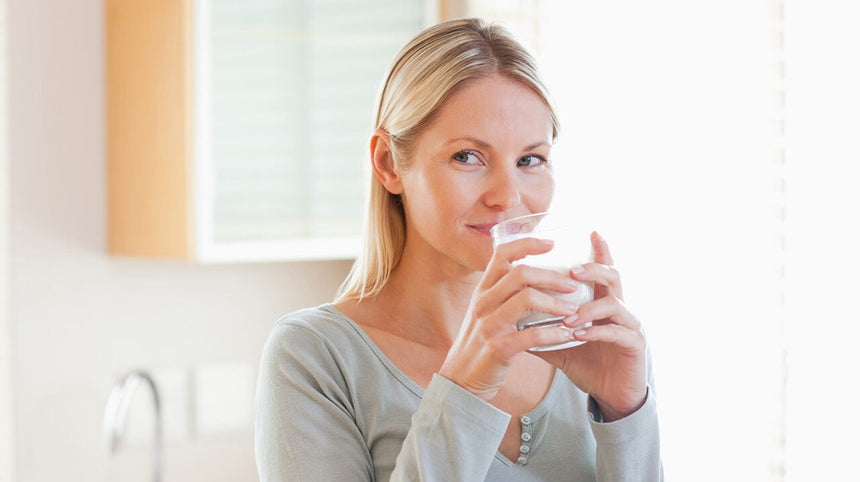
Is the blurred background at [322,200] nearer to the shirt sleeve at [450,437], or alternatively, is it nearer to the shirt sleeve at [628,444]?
the shirt sleeve at [628,444]

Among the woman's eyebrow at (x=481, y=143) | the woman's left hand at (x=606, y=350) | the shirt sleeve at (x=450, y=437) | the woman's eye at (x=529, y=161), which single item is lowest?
the shirt sleeve at (x=450, y=437)

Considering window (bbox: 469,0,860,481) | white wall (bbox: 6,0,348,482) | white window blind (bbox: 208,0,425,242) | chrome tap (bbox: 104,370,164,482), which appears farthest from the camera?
chrome tap (bbox: 104,370,164,482)

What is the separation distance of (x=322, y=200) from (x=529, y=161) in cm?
105

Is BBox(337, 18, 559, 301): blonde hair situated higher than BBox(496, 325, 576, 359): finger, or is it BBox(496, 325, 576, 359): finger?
BBox(337, 18, 559, 301): blonde hair

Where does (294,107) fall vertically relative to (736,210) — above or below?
above

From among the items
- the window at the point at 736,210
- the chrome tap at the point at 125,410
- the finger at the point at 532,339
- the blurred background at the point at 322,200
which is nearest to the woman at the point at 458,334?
the finger at the point at 532,339

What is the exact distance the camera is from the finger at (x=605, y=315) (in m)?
0.92

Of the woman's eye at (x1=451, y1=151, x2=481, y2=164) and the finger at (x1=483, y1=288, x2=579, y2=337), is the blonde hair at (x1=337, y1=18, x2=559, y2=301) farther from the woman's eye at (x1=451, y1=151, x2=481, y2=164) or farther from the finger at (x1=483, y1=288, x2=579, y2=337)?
the finger at (x1=483, y1=288, x2=579, y2=337)

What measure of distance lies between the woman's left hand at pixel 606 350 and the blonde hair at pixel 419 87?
0.87 feet

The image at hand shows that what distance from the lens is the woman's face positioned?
107 cm

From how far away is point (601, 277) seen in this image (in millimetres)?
936

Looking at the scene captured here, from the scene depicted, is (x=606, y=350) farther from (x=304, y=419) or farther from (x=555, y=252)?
(x=304, y=419)

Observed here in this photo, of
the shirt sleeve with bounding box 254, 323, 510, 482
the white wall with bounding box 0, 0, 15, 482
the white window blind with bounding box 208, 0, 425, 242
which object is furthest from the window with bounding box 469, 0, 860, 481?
the white wall with bounding box 0, 0, 15, 482

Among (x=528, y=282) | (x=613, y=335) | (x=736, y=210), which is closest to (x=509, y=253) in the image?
(x=528, y=282)
